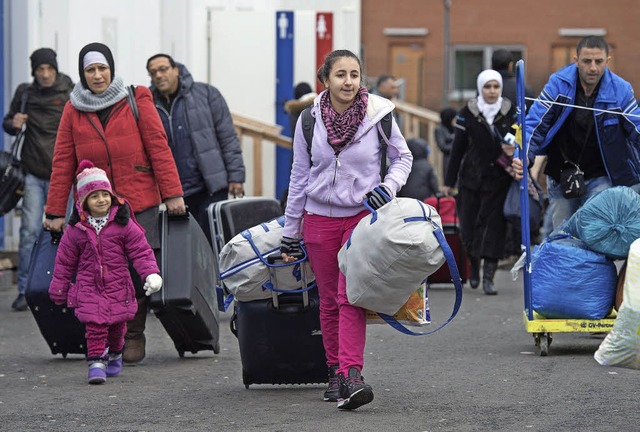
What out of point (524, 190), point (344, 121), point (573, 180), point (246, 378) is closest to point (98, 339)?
point (246, 378)

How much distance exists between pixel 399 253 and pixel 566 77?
287cm

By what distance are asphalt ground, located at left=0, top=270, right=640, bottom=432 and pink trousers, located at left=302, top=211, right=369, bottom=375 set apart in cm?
26

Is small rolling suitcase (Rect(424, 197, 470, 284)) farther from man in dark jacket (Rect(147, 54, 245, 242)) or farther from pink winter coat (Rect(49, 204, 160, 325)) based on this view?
pink winter coat (Rect(49, 204, 160, 325))

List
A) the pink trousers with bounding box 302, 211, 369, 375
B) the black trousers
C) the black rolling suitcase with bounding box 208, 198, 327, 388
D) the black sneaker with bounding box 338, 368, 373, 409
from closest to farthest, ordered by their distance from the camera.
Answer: the black sneaker with bounding box 338, 368, 373, 409 → the pink trousers with bounding box 302, 211, 369, 375 → the black rolling suitcase with bounding box 208, 198, 327, 388 → the black trousers

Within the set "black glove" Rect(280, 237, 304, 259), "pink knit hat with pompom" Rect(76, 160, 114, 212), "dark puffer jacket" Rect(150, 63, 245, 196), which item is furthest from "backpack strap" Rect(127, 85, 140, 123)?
"black glove" Rect(280, 237, 304, 259)

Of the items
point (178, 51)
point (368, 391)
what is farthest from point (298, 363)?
point (178, 51)

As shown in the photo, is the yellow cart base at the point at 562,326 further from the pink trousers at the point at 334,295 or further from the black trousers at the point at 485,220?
the black trousers at the point at 485,220

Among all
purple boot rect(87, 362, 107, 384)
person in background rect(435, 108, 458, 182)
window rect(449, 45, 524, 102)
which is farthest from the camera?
window rect(449, 45, 524, 102)

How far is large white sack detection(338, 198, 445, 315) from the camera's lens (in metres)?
7.33

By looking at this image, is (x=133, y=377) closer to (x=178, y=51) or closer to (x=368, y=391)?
(x=368, y=391)

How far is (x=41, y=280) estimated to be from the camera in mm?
9414

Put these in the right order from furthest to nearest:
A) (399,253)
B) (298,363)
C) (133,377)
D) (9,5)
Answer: (9,5), (133,377), (298,363), (399,253)

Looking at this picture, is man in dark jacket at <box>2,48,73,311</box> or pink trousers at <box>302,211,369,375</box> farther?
man in dark jacket at <box>2,48,73,311</box>

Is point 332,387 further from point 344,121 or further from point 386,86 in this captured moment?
point 386,86
